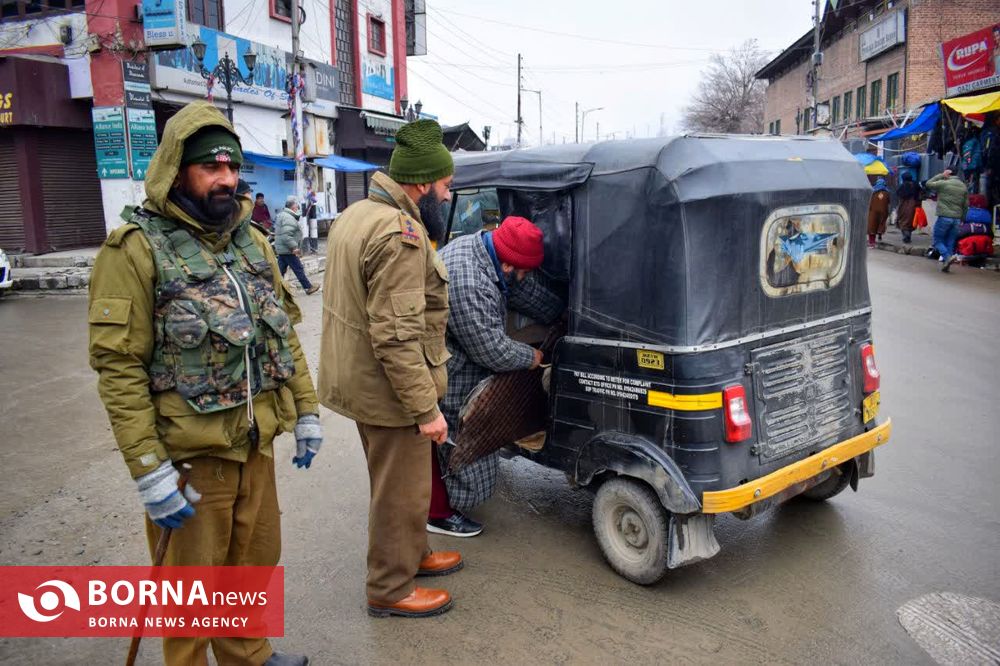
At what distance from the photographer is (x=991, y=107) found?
1405 cm

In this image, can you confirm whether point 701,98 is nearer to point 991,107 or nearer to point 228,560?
point 991,107

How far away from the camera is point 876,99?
33812mm

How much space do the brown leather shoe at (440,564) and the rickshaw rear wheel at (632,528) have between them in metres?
0.73

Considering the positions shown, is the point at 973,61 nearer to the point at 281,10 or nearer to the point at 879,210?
the point at 879,210

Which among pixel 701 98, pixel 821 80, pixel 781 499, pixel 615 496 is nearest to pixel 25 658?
pixel 615 496

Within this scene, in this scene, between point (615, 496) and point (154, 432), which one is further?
point (615, 496)

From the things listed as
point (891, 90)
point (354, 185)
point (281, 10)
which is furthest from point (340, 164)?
point (891, 90)

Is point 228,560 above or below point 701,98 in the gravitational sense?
below

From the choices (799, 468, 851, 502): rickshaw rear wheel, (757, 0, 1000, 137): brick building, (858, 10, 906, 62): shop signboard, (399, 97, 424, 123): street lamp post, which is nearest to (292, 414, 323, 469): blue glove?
(799, 468, 851, 502): rickshaw rear wheel

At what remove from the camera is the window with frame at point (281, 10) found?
21.1 m

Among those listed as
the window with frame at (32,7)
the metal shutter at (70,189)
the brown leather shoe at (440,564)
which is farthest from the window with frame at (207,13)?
the brown leather shoe at (440,564)

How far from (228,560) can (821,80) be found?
47183mm

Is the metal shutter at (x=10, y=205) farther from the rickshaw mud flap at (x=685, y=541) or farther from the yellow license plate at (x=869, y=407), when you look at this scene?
the yellow license plate at (x=869, y=407)

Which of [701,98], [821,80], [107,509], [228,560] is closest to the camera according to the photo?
[228,560]
